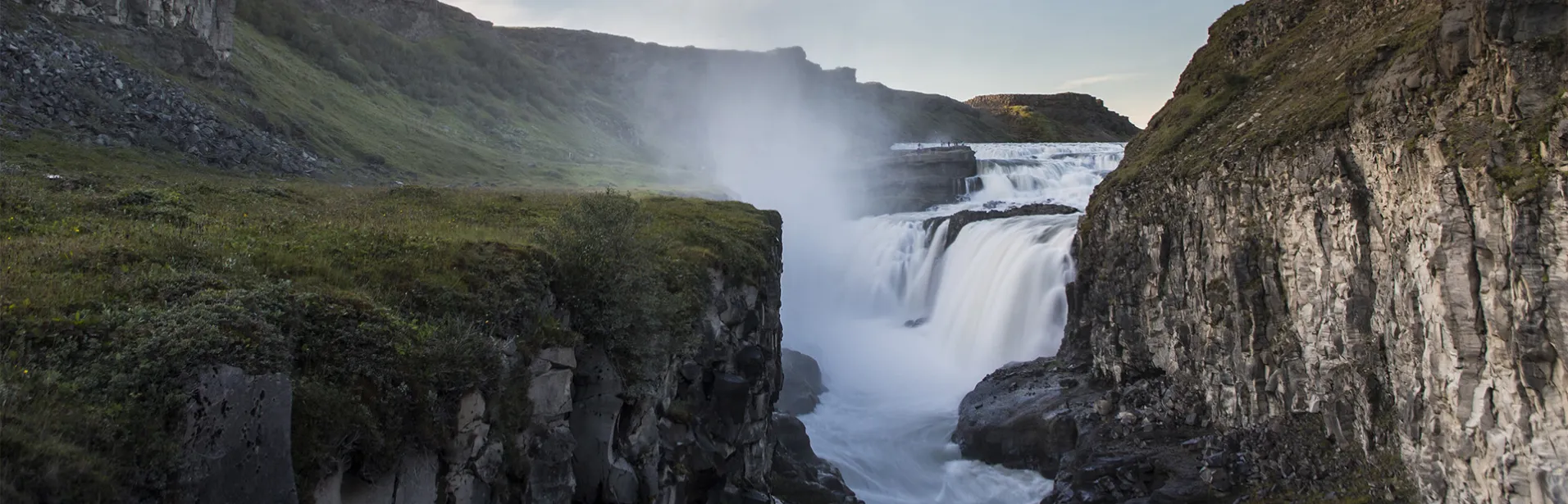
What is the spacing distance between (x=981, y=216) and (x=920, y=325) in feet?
32.2

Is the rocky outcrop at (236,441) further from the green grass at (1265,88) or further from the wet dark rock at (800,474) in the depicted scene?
the green grass at (1265,88)

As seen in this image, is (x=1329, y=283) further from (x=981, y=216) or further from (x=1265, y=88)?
(x=981, y=216)

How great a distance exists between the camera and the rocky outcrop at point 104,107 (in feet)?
88.6

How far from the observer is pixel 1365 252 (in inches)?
792

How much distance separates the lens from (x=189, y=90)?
1389 inches

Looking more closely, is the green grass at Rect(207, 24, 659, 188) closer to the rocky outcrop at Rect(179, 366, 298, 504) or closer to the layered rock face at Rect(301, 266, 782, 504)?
the layered rock face at Rect(301, 266, 782, 504)

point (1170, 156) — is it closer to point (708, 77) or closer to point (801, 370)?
point (801, 370)

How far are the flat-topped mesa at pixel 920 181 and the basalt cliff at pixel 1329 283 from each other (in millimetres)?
40976

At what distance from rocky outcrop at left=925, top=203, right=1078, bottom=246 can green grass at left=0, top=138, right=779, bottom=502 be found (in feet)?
116

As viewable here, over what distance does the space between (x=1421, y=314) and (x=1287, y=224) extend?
5.71 m

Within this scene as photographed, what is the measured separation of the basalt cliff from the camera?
15250mm

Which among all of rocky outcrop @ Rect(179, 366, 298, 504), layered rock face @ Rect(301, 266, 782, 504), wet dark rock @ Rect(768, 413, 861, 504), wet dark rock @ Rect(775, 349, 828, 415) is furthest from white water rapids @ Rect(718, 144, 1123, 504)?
rocky outcrop @ Rect(179, 366, 298, 504)

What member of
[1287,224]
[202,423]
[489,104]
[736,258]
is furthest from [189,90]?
[489,104]

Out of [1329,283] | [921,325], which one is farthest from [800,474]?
[921,325]
